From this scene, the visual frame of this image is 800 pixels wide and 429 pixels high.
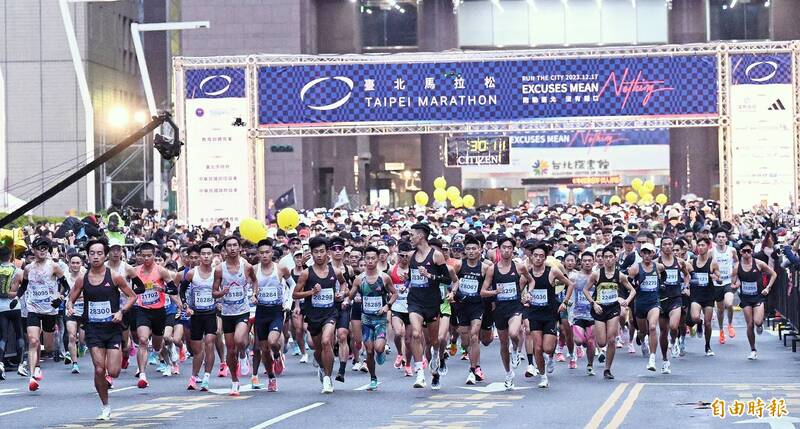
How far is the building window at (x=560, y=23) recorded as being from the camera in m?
69.8

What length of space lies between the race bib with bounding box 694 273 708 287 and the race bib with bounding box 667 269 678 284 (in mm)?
2538

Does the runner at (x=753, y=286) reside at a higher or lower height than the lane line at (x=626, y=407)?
higher

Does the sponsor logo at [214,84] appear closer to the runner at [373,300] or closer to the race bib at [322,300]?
the runner at [373,300]

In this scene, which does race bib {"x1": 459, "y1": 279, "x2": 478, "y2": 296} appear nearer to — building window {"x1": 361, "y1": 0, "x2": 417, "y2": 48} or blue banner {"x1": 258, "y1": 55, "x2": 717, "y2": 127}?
blue banner {"x1": 258, "y1": 55, "x2": 717, "y2": 127}

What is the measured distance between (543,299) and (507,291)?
0.52 metres

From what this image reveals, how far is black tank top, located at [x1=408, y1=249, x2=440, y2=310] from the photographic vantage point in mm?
18469

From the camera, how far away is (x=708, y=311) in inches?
924

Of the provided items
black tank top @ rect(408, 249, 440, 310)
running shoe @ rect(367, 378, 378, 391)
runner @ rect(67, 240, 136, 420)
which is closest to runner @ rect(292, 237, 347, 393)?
running shoe @ rect(367, 378, 378, 391)

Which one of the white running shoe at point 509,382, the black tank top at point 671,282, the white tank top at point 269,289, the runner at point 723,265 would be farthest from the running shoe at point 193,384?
the runner at point 723,265

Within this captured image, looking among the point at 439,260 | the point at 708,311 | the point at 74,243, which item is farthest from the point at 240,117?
the point at 439,260

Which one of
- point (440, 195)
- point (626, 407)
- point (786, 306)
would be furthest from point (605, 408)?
point (440, 195)

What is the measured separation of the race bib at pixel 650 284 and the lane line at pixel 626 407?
2402mm

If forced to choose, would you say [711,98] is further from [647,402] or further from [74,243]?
[647,402]

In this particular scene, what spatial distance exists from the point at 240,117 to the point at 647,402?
24.5 metres
